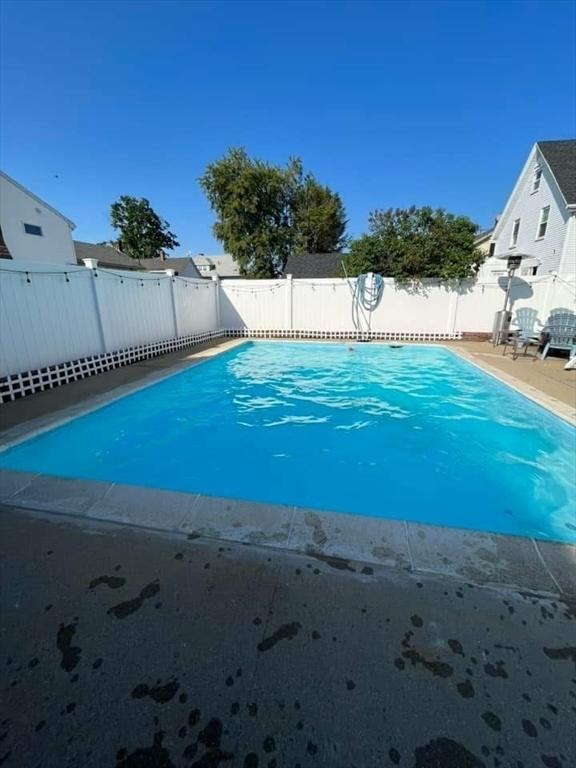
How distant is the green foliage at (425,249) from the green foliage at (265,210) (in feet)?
58.2

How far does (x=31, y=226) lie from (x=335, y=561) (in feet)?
75.7

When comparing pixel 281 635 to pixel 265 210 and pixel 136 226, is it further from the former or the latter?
pixel 136 226

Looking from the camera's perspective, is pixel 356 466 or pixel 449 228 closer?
pixel 356 466

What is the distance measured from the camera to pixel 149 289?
8.94m

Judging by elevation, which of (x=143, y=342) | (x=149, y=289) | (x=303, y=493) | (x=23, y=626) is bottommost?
(x=303, y=493)

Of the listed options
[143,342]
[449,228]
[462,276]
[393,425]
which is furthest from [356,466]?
[449,228]

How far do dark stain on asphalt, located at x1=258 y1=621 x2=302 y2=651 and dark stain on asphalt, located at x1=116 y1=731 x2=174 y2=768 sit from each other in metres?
0.51

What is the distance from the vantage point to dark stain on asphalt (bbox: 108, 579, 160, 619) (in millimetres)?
1831

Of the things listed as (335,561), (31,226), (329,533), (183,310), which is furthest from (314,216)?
(335,561)

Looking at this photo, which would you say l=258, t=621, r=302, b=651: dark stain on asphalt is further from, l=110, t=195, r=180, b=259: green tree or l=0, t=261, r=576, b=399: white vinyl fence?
l=110, t=195, r=180, b=259: green tree

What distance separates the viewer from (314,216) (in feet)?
100

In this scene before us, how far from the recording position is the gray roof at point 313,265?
2173 centimetres

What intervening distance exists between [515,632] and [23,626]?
99.4 inches

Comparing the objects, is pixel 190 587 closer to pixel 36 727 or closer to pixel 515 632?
pixel 36 727
